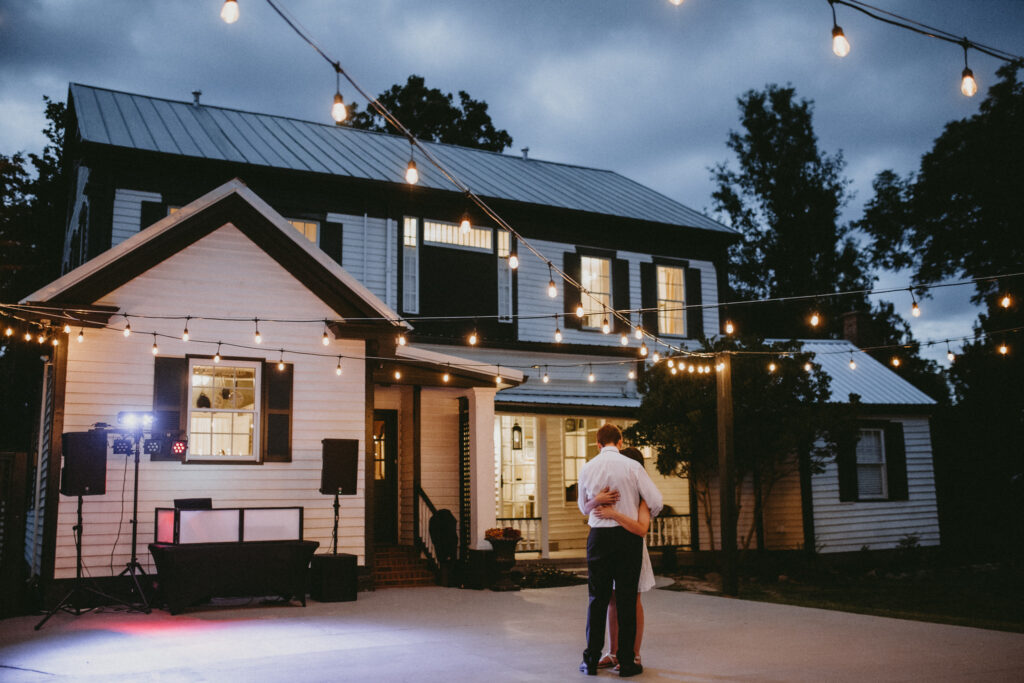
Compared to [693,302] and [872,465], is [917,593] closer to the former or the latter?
[872,465]

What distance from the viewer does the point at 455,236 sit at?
16438mm

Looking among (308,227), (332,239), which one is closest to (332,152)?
(308,227)

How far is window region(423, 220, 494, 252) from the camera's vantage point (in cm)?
1612

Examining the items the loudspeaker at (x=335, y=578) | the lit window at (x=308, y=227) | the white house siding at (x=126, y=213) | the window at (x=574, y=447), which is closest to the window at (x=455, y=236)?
the lit window at (x=308, y=227)

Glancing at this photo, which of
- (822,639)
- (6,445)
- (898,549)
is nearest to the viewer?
(822,639)

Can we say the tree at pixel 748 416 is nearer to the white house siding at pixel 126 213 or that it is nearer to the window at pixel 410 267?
the window at pixel 410 267

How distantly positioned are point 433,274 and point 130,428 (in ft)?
22.3

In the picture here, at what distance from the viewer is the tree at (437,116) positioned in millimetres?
28922

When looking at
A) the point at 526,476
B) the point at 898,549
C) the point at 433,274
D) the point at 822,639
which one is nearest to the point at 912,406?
the point at 898,549

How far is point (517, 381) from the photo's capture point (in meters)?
13.7

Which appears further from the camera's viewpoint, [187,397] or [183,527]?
[187,397]

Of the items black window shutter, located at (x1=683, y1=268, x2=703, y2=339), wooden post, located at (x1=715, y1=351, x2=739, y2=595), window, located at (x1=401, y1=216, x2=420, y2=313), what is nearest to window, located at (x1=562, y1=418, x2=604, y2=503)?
black window shutter, located at (x1=683, y1=268, x2=703, y2=339)

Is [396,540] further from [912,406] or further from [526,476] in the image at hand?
[912,406]

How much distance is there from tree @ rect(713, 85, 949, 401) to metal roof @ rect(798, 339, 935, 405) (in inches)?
481
